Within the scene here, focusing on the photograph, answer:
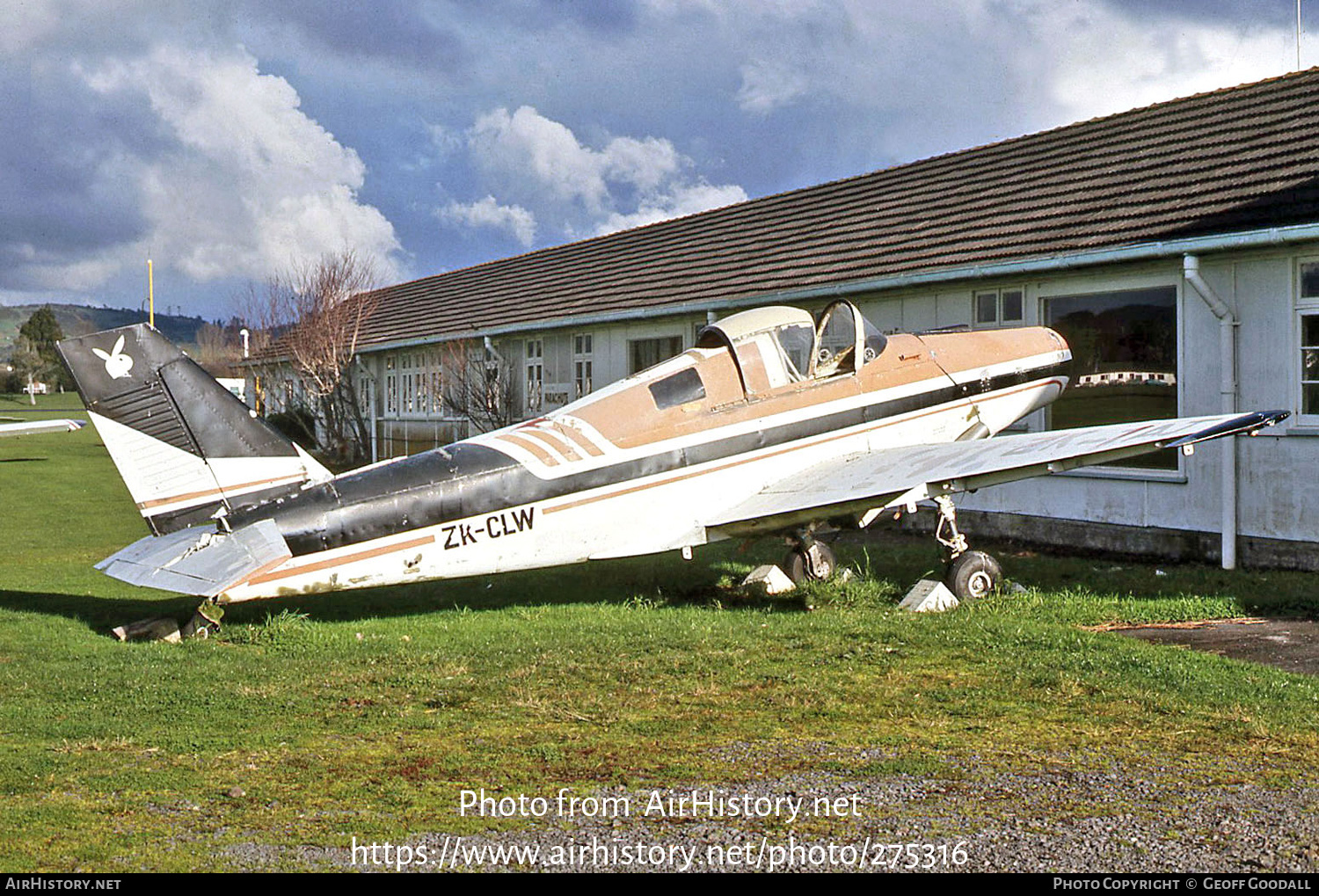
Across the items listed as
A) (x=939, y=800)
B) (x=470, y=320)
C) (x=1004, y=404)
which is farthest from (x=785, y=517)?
(x=470, y=320)

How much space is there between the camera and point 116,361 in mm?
8453

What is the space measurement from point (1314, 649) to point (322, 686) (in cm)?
660

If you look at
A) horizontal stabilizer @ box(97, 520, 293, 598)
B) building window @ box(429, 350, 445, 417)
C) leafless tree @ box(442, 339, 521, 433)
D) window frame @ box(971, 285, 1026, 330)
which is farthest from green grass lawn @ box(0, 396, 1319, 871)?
building window @ box(429, 350, 445, 417)

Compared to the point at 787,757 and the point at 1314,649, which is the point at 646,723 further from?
the point at 1314,649

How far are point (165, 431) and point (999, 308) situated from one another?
32.3 feet

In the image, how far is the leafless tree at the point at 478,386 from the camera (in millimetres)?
23625

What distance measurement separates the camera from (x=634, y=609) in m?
9.66

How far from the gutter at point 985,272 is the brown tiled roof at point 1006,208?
0.67 feet

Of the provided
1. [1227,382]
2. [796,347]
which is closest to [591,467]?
[796,347]

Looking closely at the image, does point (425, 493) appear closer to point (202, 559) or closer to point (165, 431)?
point (202, 559)

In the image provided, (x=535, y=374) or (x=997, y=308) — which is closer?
(x=997, y=308)

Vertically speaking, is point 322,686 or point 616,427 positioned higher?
point 616,427

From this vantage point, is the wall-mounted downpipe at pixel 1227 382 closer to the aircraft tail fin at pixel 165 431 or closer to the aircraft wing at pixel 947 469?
the aircraft wing at pixel 947 469

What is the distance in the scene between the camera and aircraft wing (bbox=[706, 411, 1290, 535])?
848cm
